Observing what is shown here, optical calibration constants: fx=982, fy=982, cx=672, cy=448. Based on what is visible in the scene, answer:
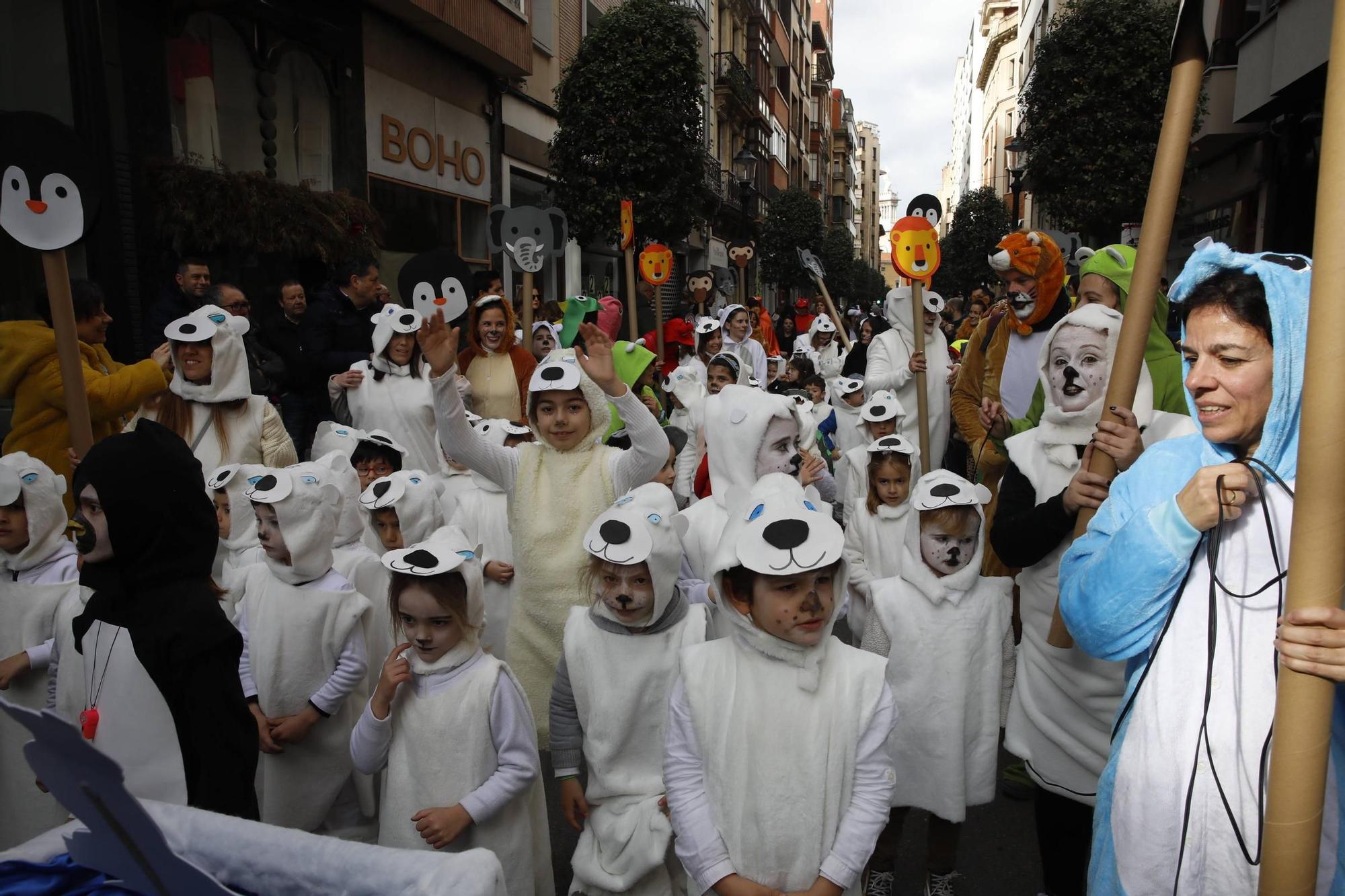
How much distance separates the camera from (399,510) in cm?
427

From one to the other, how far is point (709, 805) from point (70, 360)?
108 inches

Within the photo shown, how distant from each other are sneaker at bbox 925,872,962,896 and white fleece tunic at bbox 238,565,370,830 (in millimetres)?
1989

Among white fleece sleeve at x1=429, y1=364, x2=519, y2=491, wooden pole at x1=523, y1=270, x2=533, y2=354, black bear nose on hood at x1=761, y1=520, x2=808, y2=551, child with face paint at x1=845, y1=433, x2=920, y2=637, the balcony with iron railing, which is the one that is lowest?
child with face paint at x1=845, y1=433, x2=920, y2=637

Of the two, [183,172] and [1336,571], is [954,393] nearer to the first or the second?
[1336,571]

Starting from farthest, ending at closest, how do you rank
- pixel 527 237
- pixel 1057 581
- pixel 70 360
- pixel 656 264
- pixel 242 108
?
1. pixel 656 264
2. pixel 242 108
3. pixel 527 237
4. pixel 70 360
5. pixel 1057 581

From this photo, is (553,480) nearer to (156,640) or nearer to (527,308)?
(156,640)

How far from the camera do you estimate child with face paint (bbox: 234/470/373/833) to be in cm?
321

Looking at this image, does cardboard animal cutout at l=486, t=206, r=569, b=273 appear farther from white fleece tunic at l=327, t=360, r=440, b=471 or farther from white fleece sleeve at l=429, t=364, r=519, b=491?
white fleece sleeve at l=429, t=364, r=519, b=491

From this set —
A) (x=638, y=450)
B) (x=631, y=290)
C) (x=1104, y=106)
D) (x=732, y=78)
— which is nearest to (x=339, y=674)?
(x=638, y=450)

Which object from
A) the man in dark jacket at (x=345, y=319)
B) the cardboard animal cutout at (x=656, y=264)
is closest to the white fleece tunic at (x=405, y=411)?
the man in dark jacket at (x=345, y=319)

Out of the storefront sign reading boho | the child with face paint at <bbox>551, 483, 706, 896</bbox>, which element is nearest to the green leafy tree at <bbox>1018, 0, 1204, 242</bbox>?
the storefront sign reading boho

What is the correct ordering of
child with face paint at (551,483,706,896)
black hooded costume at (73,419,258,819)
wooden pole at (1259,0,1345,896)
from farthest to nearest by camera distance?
child with face paint at (551,483,706,896)
black hooded costume at (73,419,258,819)
wooden pole at (1259,0,1345,896)

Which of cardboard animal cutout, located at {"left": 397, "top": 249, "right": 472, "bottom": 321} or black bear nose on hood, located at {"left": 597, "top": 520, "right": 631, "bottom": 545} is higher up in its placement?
cardboard animal cutout, located at {"left": 397, "top": 249, "right": 472, "bottom": 321}

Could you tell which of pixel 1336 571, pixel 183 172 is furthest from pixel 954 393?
pixel 183 172
